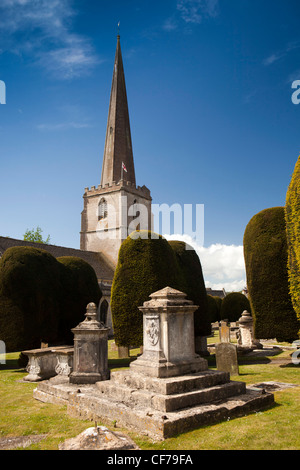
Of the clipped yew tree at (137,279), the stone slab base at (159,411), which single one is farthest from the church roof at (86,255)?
the stone slab base at (159,411)

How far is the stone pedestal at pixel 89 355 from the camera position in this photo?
802 centimetres

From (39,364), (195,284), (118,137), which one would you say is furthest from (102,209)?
(39,364)

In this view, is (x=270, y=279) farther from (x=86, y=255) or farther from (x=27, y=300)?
(x=86, y=255)

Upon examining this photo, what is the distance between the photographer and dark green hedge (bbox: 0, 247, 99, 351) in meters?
12.4

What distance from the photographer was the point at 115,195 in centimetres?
4281

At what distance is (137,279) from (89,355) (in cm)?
611

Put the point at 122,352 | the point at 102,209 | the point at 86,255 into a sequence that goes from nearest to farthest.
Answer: the point at 122,352 → the point at 86,255 → the point at 102,209

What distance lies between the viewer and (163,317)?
21.0 feet

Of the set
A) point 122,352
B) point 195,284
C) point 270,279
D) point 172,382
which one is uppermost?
point 270,279

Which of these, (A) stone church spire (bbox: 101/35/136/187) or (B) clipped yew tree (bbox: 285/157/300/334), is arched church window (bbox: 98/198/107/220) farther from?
(B) clipped yew tree (bbox: 285/157/300/334)

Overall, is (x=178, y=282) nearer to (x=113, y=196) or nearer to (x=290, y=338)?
(x=290, y=338)

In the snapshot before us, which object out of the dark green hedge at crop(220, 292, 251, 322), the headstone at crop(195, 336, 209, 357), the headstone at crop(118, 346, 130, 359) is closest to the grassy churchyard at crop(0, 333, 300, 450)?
the headstone at crop(118, 346, 130, 359)

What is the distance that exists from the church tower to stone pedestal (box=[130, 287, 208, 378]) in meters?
34.7

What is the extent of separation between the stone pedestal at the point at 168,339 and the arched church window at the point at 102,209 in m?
38.2
